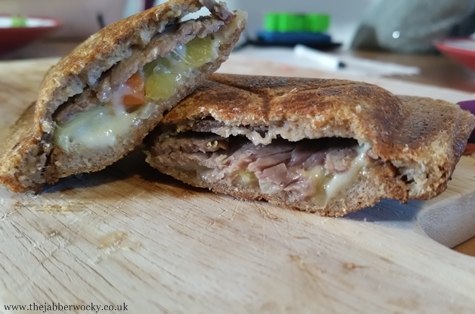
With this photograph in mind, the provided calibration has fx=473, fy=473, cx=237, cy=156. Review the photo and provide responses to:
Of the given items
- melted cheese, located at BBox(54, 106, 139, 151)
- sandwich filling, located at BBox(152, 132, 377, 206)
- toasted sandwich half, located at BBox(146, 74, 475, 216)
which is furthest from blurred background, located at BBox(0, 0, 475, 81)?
melted cheese, located at BBox(54, 106, 139, 151)

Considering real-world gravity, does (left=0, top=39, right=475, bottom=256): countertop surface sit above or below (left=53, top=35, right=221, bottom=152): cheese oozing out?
below

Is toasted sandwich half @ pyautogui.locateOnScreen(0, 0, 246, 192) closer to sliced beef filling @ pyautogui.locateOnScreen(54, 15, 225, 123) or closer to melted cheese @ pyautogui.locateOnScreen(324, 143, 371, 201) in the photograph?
sliced beef filling @ pyautogui.locateOnScreen(54, 15, 225, 123)

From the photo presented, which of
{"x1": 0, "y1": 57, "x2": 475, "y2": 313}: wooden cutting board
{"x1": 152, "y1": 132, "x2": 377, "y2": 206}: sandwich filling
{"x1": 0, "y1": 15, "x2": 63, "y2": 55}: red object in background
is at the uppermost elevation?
{"x1": 152, "y1": 132, "x2": 377, "y2": 206}: sandwich filling

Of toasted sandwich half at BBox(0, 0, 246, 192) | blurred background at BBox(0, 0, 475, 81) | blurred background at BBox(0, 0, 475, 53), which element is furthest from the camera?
blurred background at BBox(0, 0, 475, 53)

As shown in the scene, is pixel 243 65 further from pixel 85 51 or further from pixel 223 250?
pixel 223 250

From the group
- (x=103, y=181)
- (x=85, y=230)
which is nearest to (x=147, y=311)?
(x=85, y=230)

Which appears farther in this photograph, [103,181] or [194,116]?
[103,181]

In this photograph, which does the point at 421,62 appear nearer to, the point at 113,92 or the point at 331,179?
the point at 331,179

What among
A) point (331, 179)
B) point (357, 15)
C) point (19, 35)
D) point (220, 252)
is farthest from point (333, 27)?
point (220, 252)
